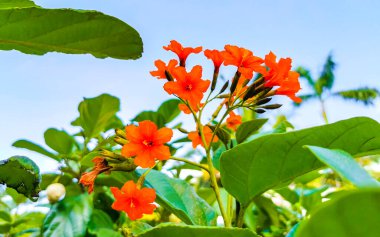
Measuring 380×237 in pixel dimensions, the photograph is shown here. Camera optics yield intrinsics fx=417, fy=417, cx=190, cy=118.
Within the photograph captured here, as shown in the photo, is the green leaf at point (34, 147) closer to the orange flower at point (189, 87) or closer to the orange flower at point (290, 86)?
the orange flower at point (189, 87)

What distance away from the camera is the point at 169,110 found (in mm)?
1832

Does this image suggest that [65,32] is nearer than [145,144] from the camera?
Yes

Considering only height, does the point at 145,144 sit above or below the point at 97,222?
above

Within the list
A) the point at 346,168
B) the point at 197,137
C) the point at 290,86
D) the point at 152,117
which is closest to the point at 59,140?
the point at 152,117

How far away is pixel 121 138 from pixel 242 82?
0.32m

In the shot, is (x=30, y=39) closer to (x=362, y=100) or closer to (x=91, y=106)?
(x=91, y=106)

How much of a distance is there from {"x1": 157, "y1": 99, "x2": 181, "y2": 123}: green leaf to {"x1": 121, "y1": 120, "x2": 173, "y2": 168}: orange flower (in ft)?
2.73

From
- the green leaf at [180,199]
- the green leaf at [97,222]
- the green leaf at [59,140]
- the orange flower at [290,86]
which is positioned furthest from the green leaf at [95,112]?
the orange flower at [290,86]

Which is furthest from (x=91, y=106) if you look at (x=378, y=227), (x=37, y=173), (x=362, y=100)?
(x=362, y=100)

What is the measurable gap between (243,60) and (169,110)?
2.95 feet

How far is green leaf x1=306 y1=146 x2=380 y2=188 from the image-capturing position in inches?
15.1

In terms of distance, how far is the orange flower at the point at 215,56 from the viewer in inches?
40.0

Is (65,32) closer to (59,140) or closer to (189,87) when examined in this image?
(189,87)

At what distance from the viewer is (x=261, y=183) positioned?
2.68 ft
